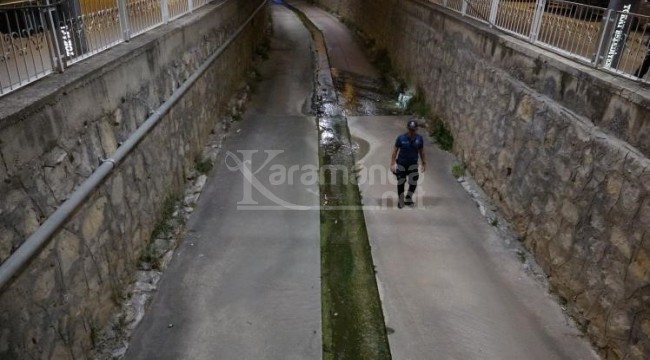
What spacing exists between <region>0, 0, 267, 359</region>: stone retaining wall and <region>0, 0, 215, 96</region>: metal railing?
0.15 metres

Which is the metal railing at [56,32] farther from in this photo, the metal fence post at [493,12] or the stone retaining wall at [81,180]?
the metal fence post at [493,12]

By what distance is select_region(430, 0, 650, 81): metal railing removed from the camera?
Answer: 4.73m

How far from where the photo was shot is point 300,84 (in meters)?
13.0

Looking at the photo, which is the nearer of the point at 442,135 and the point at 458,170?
the point at 458,170

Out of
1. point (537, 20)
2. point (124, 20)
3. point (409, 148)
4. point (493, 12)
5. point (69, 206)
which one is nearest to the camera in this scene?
point (69, 206)

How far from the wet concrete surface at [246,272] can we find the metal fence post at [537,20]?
400 cm

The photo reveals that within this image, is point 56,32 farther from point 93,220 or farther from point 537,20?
point 537,20

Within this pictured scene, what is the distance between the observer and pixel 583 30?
5.37 meters

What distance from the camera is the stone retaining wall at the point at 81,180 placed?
3.08 m

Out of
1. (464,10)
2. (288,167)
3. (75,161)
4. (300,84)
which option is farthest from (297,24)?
(75,161)

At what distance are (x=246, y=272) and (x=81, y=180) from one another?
2.17 metres

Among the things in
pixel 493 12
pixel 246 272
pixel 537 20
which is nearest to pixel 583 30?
pixel 537 20

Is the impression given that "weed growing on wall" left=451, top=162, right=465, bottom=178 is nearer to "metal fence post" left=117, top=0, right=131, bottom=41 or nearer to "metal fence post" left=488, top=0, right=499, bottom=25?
"metal fence post" left=488, top=0, right=499, bottom=25

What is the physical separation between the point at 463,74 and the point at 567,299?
4833 millimetres
